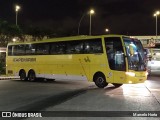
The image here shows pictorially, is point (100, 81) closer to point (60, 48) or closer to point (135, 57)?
point (135, 57)

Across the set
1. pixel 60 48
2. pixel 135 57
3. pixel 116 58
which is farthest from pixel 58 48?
Result: pixel 135 57

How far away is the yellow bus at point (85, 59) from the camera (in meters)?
21.0

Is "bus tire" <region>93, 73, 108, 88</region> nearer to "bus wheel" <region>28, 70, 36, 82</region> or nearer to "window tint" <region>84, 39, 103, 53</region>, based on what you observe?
"window tint" <region>84, 39, 103, 53</region>

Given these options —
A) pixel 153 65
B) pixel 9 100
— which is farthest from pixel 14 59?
pixel 153 65

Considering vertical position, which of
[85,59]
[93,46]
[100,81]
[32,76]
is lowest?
[100,81]

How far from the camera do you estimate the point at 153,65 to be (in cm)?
4825

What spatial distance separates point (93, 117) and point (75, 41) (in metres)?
13.6

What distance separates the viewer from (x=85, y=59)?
2333cm

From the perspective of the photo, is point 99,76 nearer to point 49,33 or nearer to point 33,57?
point 33,57

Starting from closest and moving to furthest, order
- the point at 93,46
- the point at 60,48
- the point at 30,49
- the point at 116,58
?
the point at 116,58 < the point at 93,46 < the point at 60,48 < the point at 30,49

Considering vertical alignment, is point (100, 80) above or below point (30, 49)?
below

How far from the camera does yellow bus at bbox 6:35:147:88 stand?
68.8 ft

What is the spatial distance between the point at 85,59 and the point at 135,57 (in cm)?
347

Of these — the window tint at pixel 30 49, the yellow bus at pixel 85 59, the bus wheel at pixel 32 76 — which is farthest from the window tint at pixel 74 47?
the bus wheel at pixel 32 76
